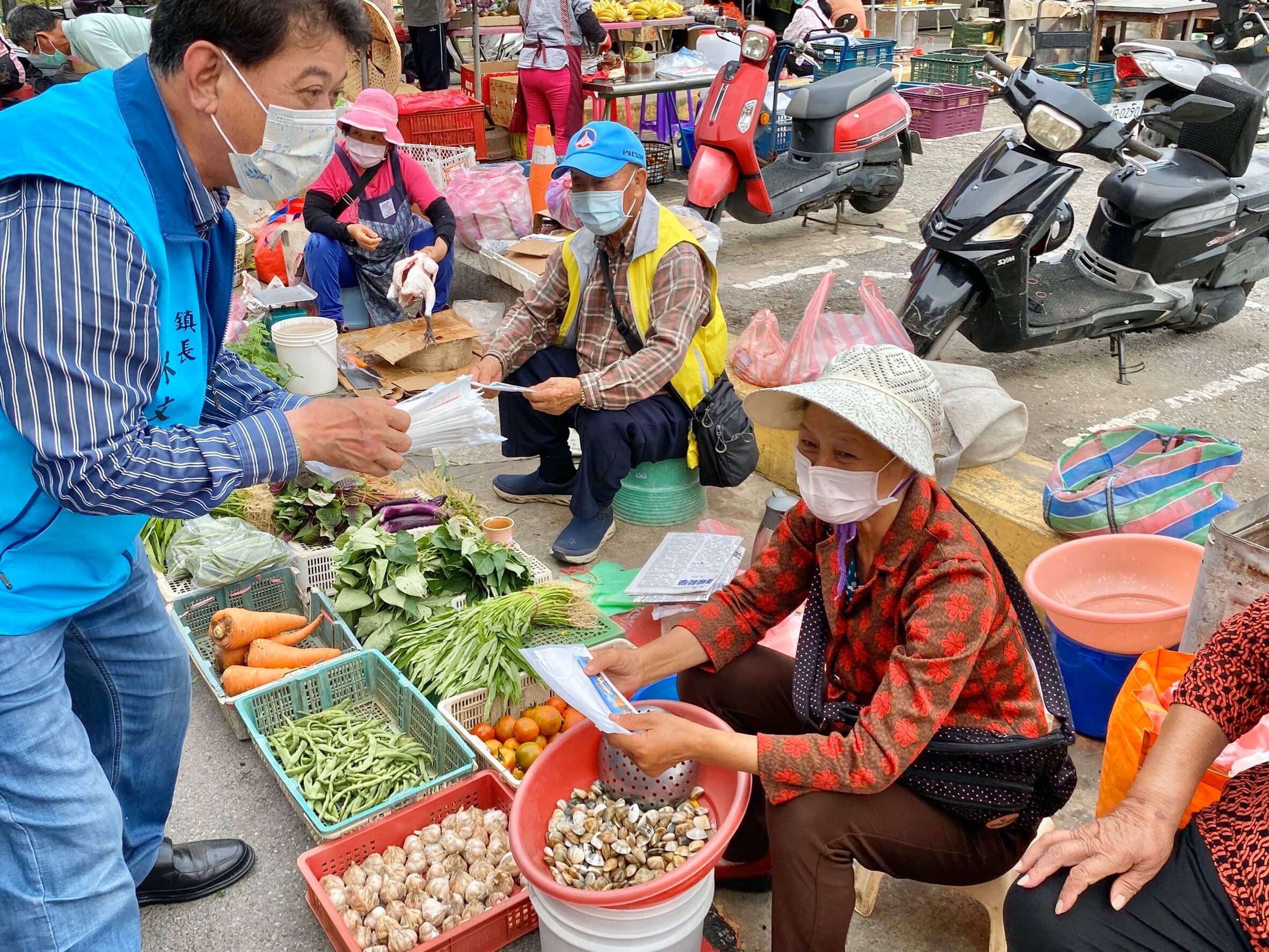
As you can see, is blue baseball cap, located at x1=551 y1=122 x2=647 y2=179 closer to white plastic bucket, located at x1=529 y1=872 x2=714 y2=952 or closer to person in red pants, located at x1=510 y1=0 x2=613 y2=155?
white plastic bucket, located at x1=529 y1=872 x2=714 y2=952

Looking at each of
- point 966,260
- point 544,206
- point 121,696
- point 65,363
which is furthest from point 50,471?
point 544,206

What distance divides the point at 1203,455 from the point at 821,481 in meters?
1.79

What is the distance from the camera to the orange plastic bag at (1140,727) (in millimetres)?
2129

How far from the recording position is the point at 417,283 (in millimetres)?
5184

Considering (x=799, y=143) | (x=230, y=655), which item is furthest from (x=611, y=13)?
(x=230, y=655)

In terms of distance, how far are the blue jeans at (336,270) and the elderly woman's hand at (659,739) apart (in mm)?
3892

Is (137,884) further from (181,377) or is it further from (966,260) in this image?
(966,260)

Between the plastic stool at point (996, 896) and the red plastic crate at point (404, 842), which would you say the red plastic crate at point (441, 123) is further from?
the plastic stool at point (996, 896)

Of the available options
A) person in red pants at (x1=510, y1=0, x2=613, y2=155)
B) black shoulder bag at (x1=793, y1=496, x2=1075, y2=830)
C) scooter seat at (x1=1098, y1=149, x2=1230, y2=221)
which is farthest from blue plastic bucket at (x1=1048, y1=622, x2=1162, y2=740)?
person in red pants at (x1=510, y1=0, x2=613, y2=155)

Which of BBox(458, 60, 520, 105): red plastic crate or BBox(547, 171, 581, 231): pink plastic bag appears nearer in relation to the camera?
BBox(547, 171, 581, 231): pink plastic bag

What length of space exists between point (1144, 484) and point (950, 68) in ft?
29.8

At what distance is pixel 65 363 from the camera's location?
146cm

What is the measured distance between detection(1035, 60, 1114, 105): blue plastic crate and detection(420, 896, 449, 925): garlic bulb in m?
10.8

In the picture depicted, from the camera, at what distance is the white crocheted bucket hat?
6.30 feet
